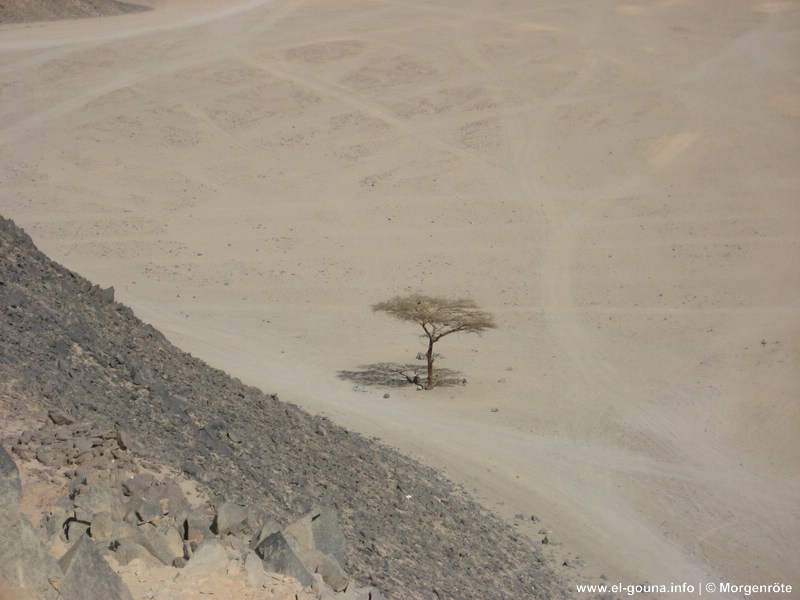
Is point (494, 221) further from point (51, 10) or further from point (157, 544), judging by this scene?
point (51, 10)

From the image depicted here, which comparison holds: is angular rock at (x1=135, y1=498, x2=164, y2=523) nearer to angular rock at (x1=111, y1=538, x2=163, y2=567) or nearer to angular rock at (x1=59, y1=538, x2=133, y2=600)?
angular rock at (x1=111, y1=538, x2=163, y2=567)

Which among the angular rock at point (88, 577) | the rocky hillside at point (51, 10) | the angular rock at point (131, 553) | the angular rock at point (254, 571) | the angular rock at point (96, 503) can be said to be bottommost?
the angular rock at point (254, 571)

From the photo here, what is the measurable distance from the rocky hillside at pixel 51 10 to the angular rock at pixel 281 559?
45425 millimetres

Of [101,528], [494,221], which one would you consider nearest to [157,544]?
[101,528]

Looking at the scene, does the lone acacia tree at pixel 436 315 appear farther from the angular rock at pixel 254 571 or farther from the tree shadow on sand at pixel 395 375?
the angular rock at pixel 254 571

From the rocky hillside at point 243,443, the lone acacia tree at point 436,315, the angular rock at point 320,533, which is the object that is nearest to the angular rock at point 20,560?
the angular rock at point 320,533

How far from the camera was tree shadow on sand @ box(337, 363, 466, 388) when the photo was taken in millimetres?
22828

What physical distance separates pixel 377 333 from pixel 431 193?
9978 mm

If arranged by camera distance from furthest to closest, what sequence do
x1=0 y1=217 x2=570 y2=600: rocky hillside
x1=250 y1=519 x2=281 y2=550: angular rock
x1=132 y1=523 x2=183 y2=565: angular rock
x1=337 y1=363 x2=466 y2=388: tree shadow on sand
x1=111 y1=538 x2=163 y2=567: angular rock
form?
x1=337 y1=363 x2=466 y2=388: tree shadow on sand < x1=0 y1=217 x2=570 y2=600: rocky hillside < x1=250 y1=519 x2=281 y2=550: angular rock < x1=132 y1=523 x2=183 y2=565: angular rock < x1=111 y1=538 x2=163 y2=567: angular rock

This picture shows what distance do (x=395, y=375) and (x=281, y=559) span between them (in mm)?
14651

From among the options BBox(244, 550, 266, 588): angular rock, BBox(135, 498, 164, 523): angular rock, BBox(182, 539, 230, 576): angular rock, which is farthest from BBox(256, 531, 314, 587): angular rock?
BBox(135, 498, 164, 523): angular rock

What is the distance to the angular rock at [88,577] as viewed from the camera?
7.45 m

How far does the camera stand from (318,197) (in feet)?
115

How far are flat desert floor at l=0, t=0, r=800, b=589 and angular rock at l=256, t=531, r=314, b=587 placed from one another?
22.8 ft
